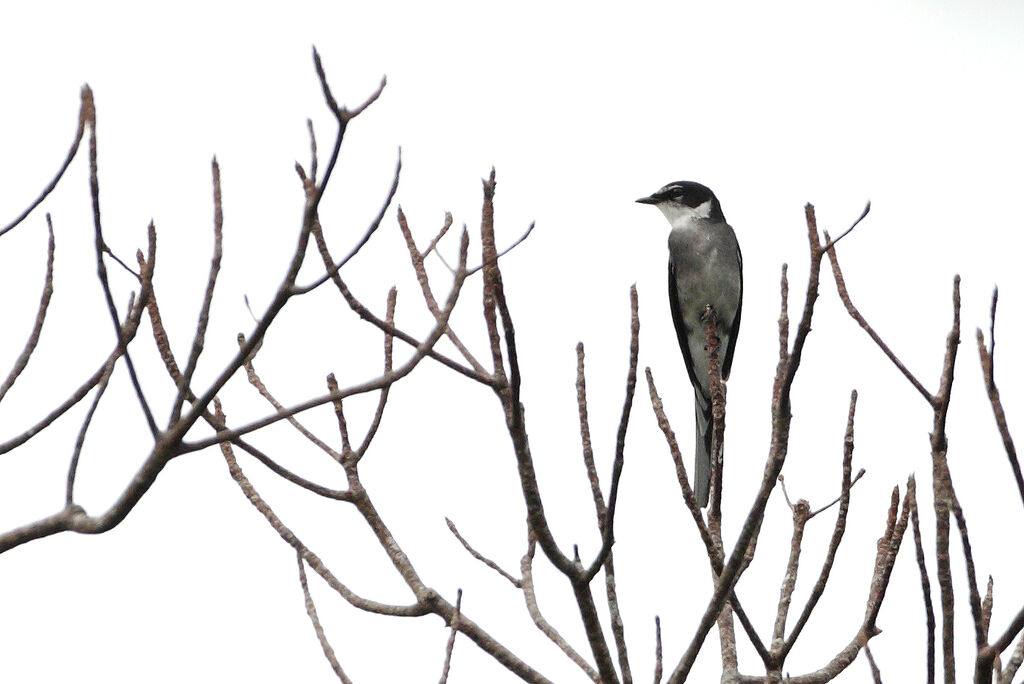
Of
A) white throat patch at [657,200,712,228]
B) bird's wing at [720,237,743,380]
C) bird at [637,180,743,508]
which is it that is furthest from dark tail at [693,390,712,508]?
white throat patch at [657,200,712,228]

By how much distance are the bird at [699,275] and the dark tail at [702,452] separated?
0.54 meters

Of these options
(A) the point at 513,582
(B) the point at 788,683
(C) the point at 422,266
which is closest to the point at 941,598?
(B) the point at 788,683

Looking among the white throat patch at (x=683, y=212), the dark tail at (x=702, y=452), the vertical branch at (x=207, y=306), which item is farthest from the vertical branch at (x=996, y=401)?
the white throat patch at (x=683, y=212)

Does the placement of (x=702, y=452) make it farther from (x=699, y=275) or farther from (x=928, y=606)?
(x=928, y=606)

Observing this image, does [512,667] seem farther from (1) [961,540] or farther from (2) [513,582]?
(1) [961,540]

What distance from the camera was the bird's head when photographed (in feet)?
27.8

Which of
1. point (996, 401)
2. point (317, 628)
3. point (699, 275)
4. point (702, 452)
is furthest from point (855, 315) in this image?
point (699, 275)

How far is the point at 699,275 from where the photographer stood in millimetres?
8023

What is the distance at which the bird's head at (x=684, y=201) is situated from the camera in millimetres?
8461

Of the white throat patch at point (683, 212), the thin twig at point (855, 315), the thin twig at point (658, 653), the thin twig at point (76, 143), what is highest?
the white throat patch at point (683, 212)

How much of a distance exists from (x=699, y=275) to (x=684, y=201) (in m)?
0.71

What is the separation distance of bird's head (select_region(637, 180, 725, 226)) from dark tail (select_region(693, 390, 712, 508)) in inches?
61.5

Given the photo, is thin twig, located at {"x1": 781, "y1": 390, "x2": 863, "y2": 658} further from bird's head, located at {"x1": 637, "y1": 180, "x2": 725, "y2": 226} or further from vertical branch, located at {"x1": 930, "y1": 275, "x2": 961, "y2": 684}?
bird's head, located at {"x1": 637, "y1": 180, "x2": 725, "y2": 226}

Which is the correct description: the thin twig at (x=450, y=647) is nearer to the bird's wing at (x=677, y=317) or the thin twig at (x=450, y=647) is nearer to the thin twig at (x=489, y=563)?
the thin twig at (x=489, y=563)
